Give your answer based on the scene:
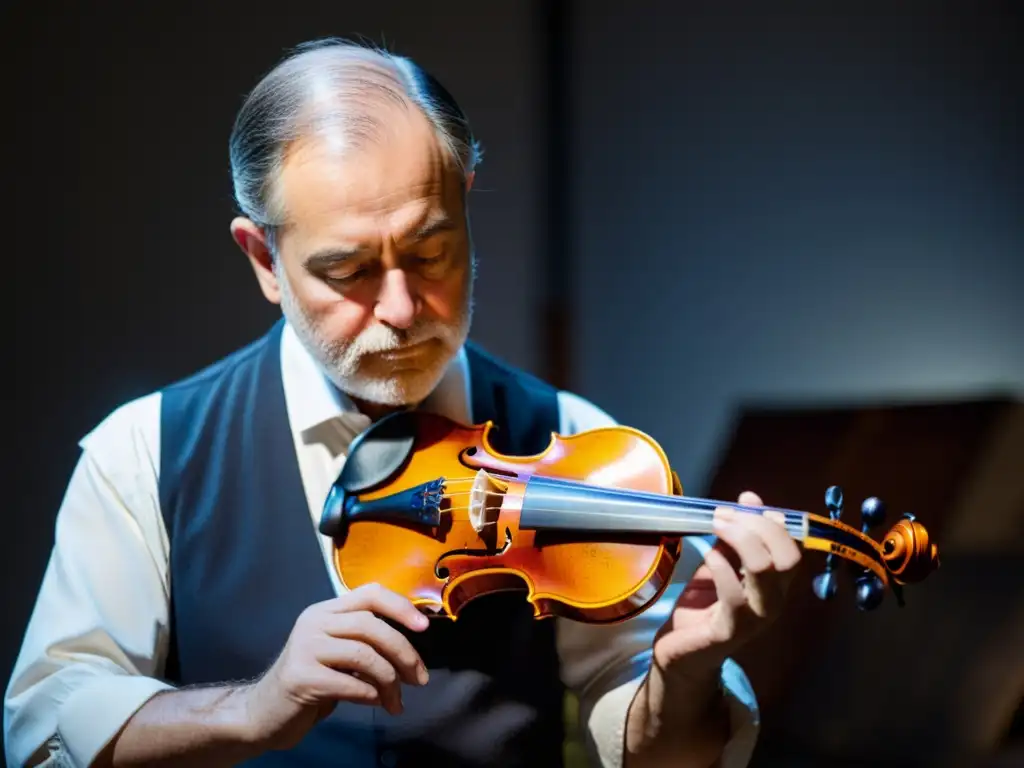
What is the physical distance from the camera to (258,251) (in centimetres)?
130

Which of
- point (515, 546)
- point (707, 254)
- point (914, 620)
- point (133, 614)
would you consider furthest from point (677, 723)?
point (707, 254)

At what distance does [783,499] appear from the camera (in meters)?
2.05

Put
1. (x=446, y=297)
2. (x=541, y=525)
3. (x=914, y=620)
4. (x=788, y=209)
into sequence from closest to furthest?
1. (x=541, y=525)
2. (x=446, y=297)
3. (x=914, y=620)
4. (x=788, y=209)

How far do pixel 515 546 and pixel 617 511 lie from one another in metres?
0.12

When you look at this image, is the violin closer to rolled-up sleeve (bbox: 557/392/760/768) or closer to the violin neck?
the violin neck

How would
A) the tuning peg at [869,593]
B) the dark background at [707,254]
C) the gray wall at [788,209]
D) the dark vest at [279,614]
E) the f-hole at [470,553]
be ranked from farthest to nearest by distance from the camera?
the gray wall at [788,209] → the dark background at [707,254] → the dark vest at [279,614] → the f-hole at [470,553] → the tuning peg at [869,593]

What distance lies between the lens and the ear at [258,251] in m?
1.29

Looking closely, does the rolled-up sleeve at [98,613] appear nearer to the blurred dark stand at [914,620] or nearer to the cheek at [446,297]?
the cheek at [446,297]

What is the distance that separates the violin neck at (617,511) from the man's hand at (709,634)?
0.7 inches

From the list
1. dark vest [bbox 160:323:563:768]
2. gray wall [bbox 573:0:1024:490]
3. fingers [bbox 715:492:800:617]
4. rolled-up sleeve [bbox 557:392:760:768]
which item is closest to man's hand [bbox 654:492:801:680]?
fingers [bbox 715:492:800:617]

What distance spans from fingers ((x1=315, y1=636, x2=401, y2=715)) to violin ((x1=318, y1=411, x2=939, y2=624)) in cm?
9

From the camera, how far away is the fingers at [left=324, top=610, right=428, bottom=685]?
3.58 ft

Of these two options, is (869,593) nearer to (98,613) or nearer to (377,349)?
(377,349)

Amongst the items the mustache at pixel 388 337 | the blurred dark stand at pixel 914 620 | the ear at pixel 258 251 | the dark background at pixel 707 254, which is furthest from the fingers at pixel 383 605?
the blurred dark stand at pixel 914 620
